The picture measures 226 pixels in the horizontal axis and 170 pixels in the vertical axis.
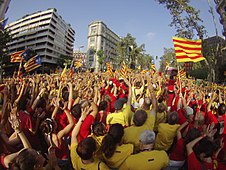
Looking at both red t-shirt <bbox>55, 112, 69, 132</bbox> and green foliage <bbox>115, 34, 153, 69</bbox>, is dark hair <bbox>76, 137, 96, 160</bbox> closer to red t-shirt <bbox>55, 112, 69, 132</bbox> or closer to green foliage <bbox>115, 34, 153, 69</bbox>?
red t-shirt <bbox>55, 112, 69, 132</bbox>

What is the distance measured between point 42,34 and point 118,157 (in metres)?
102

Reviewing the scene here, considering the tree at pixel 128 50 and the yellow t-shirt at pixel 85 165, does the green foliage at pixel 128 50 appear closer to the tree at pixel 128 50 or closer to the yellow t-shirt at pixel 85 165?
the tree at pixel 128 50

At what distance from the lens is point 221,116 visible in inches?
237

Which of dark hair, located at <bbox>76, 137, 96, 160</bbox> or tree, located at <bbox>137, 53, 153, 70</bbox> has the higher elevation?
tree, located at <bbox>137, 53, 153, 70</bbox>

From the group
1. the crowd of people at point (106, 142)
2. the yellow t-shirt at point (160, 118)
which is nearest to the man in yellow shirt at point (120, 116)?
the crowd of people at point (106, 142)

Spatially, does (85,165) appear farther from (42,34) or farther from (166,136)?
(42,34)

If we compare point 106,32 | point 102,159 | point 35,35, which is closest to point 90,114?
point 102,159

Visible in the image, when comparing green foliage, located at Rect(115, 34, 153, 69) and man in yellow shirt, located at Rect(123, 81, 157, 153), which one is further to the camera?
green foliage, located at Rect(115, 34, 153, 69)

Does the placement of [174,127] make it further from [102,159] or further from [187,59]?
[187,59]

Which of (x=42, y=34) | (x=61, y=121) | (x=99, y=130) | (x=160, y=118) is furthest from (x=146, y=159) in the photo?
(x=42, y=34)

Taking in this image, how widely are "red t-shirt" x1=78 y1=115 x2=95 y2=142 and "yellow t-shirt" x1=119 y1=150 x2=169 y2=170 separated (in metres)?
1.12

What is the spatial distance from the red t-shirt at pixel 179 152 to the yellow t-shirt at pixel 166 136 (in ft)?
0.62

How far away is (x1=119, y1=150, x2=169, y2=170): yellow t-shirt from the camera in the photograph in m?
3.09

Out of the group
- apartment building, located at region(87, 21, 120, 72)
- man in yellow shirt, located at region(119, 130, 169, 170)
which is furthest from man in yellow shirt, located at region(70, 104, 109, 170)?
apartment building, located at region(87, 21, 120, 72)
